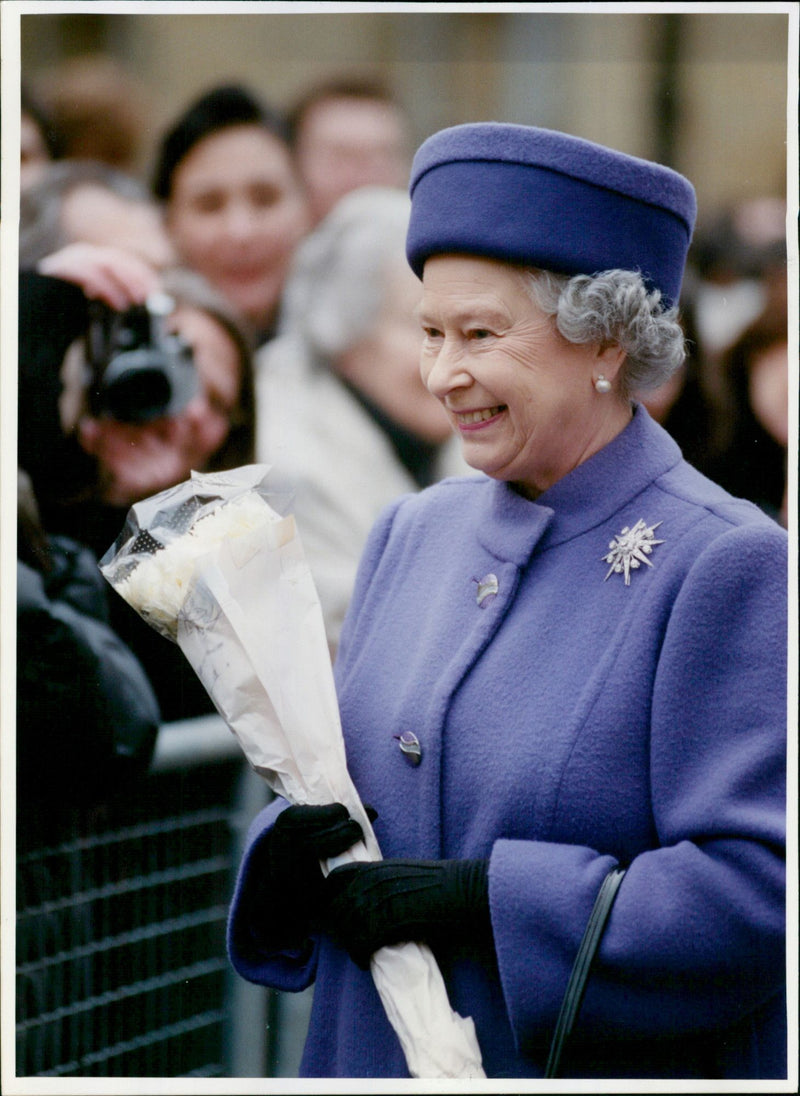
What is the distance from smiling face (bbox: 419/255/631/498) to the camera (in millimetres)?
2094

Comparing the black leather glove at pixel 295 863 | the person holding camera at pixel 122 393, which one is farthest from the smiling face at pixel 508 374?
the person holding camera at pixel 122 393

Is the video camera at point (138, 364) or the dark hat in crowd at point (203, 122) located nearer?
the video camera at point (138, 364)

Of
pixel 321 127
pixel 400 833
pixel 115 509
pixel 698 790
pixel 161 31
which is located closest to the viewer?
pixel 698 790

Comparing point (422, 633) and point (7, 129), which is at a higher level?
point (7, 129)

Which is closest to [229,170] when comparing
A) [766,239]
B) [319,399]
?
[319,399]

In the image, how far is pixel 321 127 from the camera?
4574 millimetres

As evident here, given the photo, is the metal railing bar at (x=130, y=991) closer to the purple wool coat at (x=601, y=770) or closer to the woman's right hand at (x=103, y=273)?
the purple wool coat at (x=601, y=770)

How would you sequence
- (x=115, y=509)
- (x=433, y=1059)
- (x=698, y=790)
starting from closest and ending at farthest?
1. (x=698, y=790)
2. (x=433, y=1059)
3. (x=115, y=509)

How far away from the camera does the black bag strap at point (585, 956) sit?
188 cm

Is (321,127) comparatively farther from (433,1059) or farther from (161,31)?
(433,1059)

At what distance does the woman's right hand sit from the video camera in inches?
1.1

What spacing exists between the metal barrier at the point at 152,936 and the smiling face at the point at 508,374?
150cm

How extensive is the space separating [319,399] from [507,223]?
2.37 meters

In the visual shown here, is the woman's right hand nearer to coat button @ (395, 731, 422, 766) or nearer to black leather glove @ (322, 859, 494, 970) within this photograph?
coat button @ (395, 731, 422, 766)
